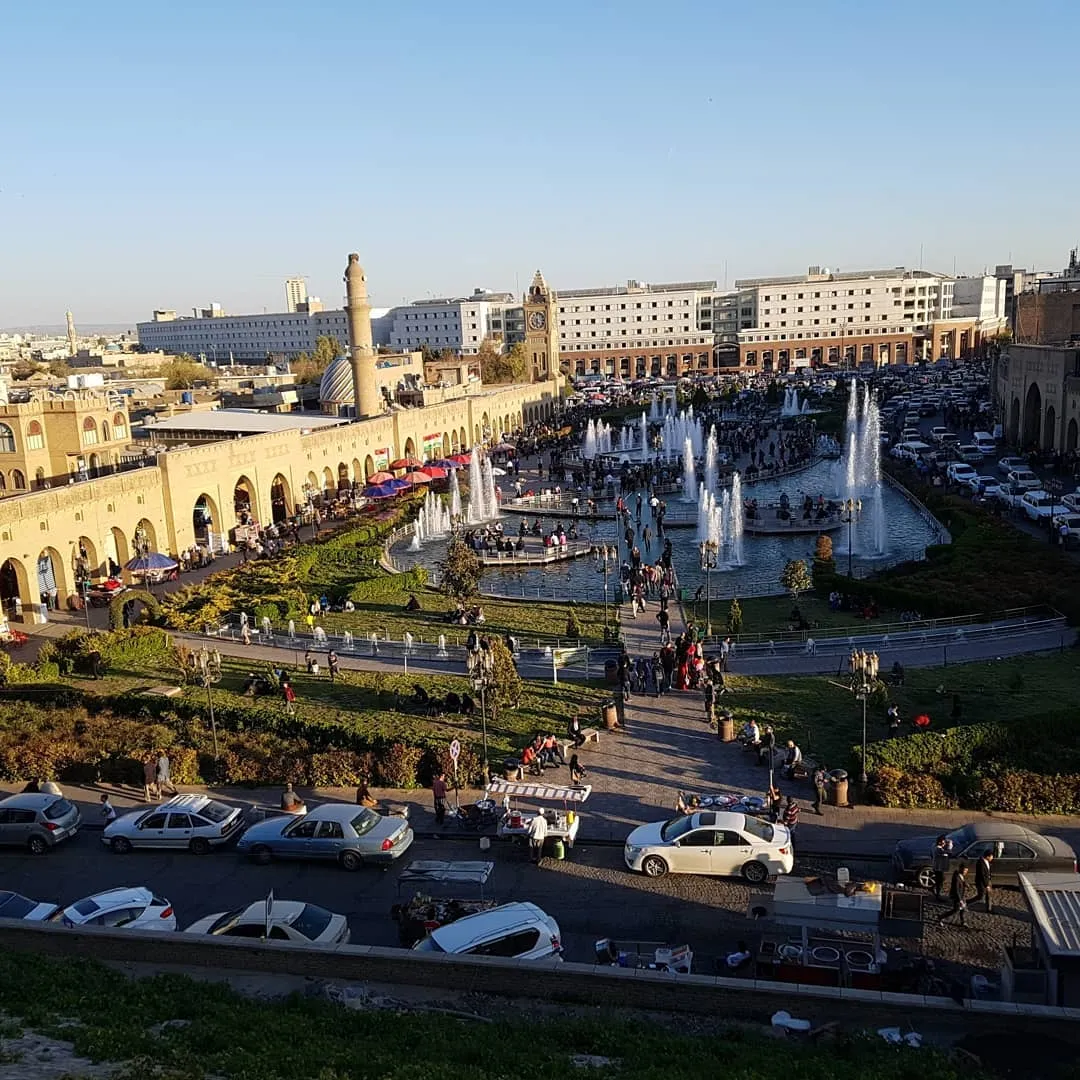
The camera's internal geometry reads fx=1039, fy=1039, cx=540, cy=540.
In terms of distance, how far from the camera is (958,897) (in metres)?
12.3

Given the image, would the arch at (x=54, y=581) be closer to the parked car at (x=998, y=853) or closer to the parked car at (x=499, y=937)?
the parked car at (x=499, y=937)

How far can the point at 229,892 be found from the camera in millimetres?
14258

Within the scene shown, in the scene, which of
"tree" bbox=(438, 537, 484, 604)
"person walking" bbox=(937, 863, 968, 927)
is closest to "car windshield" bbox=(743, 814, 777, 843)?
"person walking" bbox=(937, 863, 968, 927)

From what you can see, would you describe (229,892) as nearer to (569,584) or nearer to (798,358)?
(569,584)

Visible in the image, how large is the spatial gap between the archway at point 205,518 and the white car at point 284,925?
2944 cm

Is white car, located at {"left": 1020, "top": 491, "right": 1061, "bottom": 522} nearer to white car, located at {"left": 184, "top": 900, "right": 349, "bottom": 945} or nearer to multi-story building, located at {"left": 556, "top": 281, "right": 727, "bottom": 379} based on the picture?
white car, located at {"left": 184, "top": 900, "right": 349, "bottom": 945}

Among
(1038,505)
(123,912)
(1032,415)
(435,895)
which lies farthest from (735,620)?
(1032,415)

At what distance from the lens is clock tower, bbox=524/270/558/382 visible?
9962 cm

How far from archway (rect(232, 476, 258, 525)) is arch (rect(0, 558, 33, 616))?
1115 cm

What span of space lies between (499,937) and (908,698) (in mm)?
10663

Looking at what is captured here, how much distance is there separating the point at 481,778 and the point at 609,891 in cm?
415

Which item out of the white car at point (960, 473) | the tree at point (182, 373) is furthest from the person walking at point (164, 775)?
the tree at point (182, 373)

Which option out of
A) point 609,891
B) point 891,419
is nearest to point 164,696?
point 609,891

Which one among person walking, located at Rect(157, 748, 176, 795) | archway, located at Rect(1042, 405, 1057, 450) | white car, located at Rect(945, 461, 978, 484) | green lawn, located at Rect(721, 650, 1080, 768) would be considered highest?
archway, located at Rect(1042, 405, 1057, 450)
